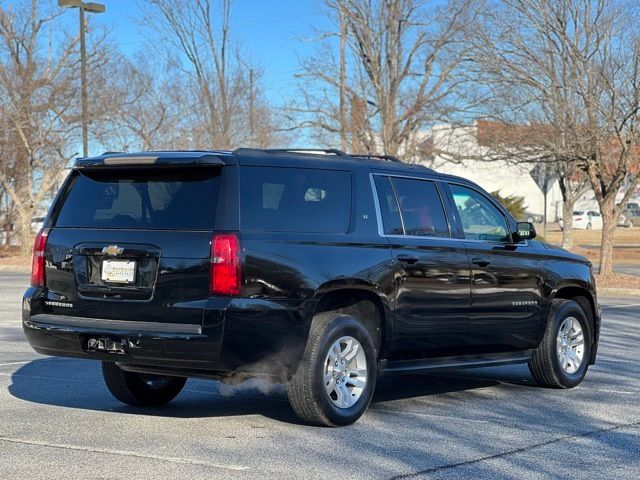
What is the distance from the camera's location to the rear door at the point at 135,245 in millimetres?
6879

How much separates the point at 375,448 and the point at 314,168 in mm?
2155

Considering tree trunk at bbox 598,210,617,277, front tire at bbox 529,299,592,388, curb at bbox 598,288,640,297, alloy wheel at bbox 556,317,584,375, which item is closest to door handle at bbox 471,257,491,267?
front tire at bbox 529,299,592,388

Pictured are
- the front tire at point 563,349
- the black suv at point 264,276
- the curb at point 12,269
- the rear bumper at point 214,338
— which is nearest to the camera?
the rear bumper at point 214,338

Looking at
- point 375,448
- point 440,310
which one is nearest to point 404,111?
point 440,310

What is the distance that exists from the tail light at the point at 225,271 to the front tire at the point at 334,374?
29.9 inches

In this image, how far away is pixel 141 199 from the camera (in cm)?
732

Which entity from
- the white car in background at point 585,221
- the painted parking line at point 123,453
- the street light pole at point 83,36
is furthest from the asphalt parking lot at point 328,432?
the white car in background at point 585,221

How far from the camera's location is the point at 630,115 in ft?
73.3

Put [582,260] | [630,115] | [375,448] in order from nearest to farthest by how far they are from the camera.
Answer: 1. [375,448]
2. [582,260]
3. [630,115]

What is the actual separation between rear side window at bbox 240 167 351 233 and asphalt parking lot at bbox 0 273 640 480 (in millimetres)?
1432

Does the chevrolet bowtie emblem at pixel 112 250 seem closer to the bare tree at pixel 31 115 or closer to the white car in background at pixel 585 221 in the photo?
the bare tree at pixel 31 115

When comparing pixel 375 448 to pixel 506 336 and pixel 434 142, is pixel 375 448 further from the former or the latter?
pixel 434 142

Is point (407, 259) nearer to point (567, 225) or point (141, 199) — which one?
point (141, 199)

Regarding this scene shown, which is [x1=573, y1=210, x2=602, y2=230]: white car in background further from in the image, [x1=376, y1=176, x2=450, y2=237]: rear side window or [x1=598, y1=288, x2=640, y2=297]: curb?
[x1=376, y1=176, x2=450, y2=237]: rear side window
